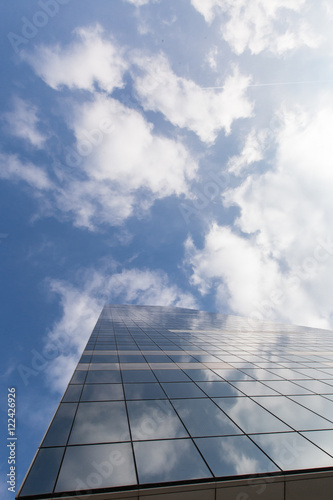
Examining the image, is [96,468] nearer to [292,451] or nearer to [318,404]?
[292,451]

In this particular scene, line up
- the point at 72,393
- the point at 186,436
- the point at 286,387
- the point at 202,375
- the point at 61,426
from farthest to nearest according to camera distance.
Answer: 1. the point at 202,375
2. the point at 286,387
3. the point at 72,393
4. the point at 61,426
5. the point at 186,436

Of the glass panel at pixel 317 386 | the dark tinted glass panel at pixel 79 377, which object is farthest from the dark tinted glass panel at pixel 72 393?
the glass panel at pixel 317 386

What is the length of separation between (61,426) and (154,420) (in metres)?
2.81

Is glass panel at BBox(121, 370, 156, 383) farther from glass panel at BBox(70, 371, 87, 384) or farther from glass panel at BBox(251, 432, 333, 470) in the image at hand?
glass panel at BBox(251, 432, 333, 470)


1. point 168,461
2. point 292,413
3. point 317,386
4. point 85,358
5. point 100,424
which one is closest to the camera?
point 168,461

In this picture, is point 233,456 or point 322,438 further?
point 322,438

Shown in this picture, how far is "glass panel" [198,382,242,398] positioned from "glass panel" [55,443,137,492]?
448cm

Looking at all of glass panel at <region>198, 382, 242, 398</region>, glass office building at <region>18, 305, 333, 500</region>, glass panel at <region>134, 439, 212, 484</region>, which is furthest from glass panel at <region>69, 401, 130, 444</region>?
glass panel at <region>198, 382, 242, 398</region>

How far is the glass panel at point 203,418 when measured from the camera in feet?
25.8

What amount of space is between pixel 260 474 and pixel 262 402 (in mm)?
3723

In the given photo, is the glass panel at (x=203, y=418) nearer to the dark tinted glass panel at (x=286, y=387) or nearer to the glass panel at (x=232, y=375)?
the glass panel at (x=232, y=375)

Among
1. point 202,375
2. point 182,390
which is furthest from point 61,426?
point 202,375

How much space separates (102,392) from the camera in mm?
9828

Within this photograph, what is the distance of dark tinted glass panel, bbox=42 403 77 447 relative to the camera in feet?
23.1
